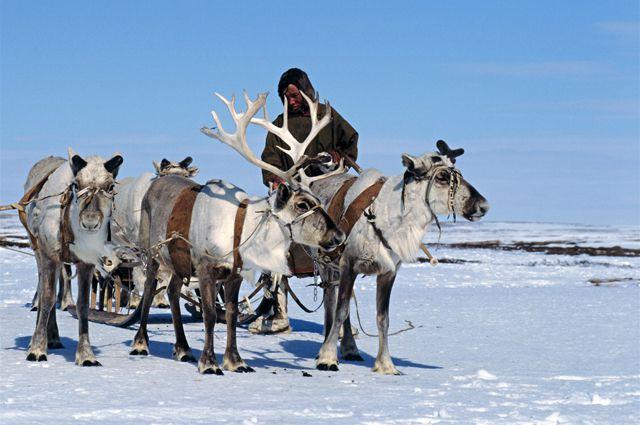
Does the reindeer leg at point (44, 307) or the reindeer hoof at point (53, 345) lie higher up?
the reindeer leg at point (44, 307)

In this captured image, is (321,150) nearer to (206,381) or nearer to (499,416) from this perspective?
(206,381)

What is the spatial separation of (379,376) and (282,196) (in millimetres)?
1921

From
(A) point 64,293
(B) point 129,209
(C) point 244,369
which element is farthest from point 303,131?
(A) point 64,293

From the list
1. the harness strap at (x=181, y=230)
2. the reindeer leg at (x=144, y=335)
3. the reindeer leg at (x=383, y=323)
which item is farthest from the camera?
the reindeer leg at (x=144, y=335)

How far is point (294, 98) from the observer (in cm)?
1173

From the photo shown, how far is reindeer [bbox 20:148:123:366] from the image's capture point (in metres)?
9.16

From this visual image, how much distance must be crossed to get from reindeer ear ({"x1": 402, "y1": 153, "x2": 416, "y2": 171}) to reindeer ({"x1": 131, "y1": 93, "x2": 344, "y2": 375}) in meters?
0.89

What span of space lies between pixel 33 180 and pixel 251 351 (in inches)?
118

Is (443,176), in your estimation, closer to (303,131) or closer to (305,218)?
(305,218)

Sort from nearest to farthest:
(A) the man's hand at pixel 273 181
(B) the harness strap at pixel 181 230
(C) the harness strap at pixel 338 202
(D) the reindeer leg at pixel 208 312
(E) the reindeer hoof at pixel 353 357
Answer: (D) the reindeer leg at pixel 208 312 < (B) the harness strap at pixel 181 230 < (C) the harness strap at pixel 338 202 < (E) the reindeer hoof at pixel 353 357 < (A) the man's hand at pixel 273 181

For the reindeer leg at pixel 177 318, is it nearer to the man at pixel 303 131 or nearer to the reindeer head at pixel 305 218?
the reindeer head at pixel 305 218

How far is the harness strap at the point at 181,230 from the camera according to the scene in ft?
30.7

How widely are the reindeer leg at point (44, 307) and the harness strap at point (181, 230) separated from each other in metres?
1.18

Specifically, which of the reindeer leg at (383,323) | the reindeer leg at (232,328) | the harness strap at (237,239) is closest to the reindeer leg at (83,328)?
the reindeer leg at (232,328)
